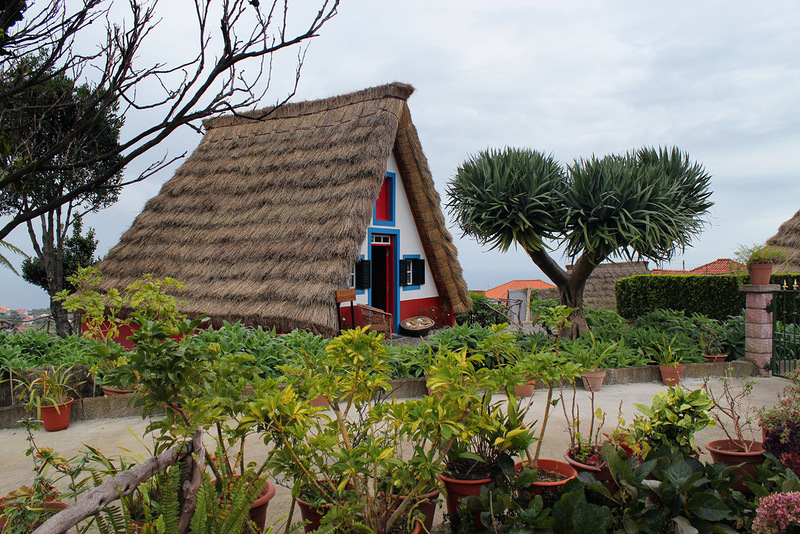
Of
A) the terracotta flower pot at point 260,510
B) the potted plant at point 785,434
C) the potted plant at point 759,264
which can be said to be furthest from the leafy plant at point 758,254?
the terracotta flower pot at point 260,510

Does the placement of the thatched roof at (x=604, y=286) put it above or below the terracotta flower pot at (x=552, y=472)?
above

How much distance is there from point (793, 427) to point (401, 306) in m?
9.39

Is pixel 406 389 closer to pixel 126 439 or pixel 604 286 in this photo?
pixel 126 439

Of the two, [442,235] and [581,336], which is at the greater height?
[442,235]

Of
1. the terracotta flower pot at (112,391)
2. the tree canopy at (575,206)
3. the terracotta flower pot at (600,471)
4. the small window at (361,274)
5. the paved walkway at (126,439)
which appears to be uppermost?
the tree canopy at (575,206)

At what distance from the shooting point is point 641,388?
718 centimetres

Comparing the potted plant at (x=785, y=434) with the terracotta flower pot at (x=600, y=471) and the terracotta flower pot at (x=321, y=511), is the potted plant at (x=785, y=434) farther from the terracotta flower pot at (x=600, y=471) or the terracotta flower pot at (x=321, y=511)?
the terracotta flower pot at (x=321, y=511)

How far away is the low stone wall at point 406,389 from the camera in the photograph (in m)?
5.62

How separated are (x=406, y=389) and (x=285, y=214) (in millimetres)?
5961

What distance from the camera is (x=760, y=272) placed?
26.3 ft

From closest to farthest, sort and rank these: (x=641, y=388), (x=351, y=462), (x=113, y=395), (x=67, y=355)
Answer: (x=351, y=462), (x=113, y=395), (x=67, y=355), (x=641, y=388)

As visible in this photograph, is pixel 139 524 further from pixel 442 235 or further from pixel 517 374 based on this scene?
pixel 442 235

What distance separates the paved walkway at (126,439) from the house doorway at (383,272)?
236 inches

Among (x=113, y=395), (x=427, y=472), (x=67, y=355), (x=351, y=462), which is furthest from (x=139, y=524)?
(x=67, y=355)
